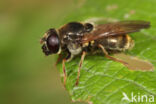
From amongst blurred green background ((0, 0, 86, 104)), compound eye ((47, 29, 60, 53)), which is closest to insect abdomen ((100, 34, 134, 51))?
compound eye ((47, 29, 60, 53))

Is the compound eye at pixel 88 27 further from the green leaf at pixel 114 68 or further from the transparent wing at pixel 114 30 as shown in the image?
the green leaf at pixel 114 68

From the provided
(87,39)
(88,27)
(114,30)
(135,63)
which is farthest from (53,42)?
(135,63)

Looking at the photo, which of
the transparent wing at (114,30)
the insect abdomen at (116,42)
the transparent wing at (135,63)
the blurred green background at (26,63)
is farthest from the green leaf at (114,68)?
the blurred green background at (26,63)

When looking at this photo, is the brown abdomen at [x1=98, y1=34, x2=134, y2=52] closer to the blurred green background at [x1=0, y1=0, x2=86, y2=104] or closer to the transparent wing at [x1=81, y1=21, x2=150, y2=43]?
the transparent wing at [x1=81, y1=21, x2=150, y2=43]

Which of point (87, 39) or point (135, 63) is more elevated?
point (87, 39)

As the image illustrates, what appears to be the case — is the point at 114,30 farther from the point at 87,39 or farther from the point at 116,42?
the point at 87,39

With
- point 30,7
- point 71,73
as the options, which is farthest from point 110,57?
point 30,7

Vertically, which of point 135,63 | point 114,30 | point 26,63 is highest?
point 114,30
